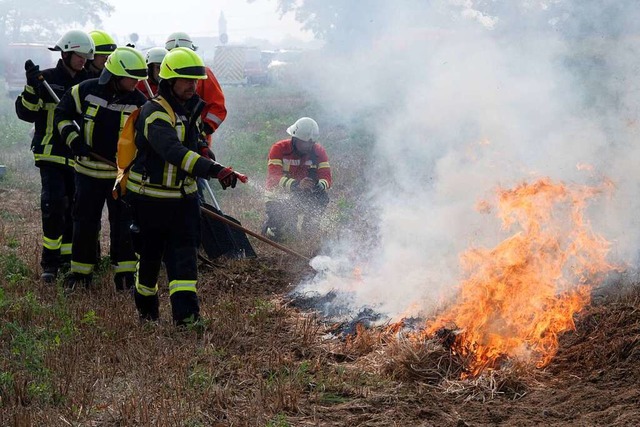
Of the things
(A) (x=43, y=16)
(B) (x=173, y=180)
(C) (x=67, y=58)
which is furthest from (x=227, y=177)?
(A) (x=43, y=16)

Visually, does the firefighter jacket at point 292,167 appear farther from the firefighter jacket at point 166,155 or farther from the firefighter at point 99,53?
the firefighter jacket at point 166,155

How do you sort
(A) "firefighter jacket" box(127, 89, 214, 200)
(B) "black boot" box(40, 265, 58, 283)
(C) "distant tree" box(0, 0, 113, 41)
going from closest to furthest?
(A) "firefighter jacket" box(127, 89, 214, 200), (B) "black boot" box(40, 265, 58, 283), (C) "distant tree" box(0, 0, 113, 41)

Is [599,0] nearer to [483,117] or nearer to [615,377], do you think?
[483,117]

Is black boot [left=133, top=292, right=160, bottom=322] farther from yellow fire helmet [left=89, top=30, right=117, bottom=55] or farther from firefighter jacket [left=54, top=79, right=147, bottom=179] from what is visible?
yellow fire helmet [left=89, top=30, right=117, bottom=55]

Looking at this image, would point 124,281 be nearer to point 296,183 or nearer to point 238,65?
point 296,183

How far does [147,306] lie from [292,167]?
158 inches

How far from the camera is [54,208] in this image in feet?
22.6

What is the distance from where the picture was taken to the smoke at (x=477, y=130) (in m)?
6.40

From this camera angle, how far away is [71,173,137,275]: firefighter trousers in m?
6.43

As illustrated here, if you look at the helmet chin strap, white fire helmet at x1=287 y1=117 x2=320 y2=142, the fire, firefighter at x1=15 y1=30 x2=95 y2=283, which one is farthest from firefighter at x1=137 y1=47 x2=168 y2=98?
the fire

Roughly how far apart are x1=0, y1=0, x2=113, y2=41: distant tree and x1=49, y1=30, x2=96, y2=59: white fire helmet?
41.1 m

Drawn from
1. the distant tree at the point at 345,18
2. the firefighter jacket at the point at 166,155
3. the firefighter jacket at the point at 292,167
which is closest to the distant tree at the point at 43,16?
the distant tree at the point at 345,18

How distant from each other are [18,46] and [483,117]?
26799 millimetres

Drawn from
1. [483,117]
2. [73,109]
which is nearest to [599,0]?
[483,117]
